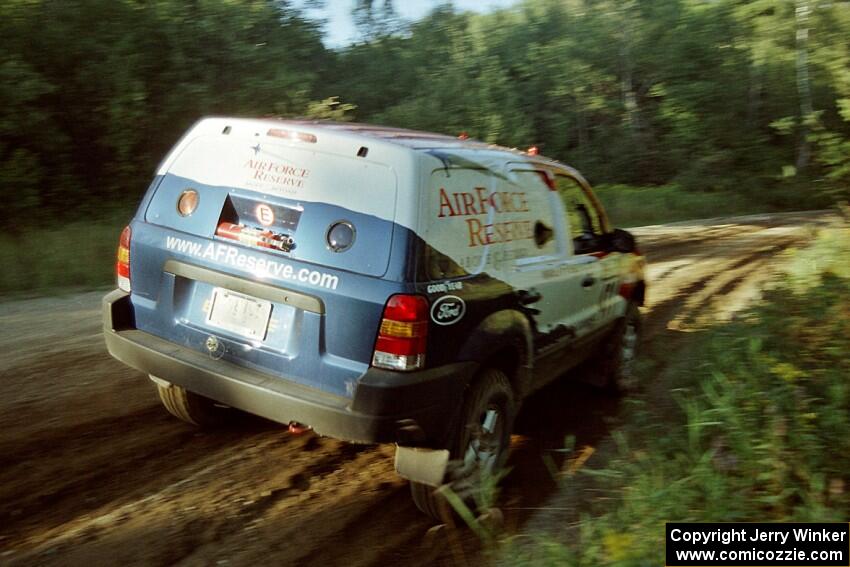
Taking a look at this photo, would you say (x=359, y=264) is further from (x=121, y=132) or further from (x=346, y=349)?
(x=121, y=132)

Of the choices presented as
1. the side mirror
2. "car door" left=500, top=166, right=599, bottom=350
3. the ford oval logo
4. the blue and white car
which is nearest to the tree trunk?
the side mirror

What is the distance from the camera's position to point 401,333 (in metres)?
3.47

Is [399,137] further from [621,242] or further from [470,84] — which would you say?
[470,84]

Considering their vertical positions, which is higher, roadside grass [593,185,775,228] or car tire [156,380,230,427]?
car tire [156,380,230,427]

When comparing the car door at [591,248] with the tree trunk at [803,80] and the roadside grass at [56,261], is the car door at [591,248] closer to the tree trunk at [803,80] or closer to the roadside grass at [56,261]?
the roadside grass at [56,261]

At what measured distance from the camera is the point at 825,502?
3553mm

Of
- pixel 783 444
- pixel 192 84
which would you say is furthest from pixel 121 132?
pixel 783 444

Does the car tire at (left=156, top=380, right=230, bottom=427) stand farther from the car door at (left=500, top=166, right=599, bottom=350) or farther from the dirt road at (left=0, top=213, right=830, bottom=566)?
the car door at (left=500, top=166, right=599, bottom=350)

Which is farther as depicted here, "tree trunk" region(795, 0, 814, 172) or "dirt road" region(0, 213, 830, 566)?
"tree trunk" region(795, 0, 814, 172)

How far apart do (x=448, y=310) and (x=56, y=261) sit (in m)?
7.81

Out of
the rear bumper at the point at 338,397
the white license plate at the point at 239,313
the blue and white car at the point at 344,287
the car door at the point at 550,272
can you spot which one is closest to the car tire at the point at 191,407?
the blue and white car at the point at 344,287

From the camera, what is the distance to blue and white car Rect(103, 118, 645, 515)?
351 centimetres

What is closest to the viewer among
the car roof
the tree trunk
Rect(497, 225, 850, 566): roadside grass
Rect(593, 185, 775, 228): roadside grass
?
Rect(497, 225, 850, 566): roadside grass

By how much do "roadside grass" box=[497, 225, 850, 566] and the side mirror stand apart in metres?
1.06
